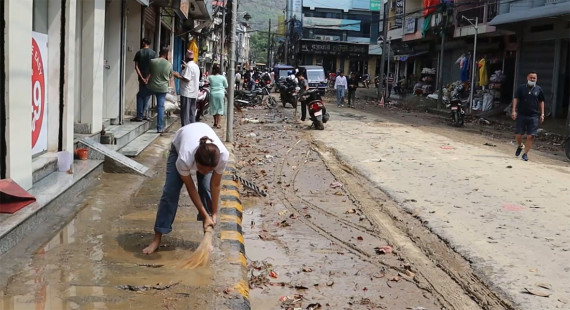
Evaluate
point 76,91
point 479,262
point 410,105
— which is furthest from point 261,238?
point 410,105

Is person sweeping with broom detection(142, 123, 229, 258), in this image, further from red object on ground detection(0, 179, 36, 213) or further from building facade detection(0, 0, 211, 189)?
building facade detection(0, 0, 211, 189)

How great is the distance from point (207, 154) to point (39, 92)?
345 cm

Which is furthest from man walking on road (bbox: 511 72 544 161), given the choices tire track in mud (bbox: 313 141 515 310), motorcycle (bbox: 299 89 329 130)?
motorcycle (bbox: 299 89 329 130)

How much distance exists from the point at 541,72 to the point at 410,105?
984 centimetres

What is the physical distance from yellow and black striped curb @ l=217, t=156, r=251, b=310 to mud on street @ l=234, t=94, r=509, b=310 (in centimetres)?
19

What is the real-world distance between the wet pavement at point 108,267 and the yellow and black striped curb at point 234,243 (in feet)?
0.40

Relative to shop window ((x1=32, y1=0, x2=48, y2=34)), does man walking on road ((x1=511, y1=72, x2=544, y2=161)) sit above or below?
below

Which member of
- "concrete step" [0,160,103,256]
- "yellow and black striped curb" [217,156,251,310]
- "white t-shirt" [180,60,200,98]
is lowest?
"yellow and black striped curb" [217,156,251,310]

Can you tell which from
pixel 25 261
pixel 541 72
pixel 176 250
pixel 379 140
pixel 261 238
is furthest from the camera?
pixel 541 72

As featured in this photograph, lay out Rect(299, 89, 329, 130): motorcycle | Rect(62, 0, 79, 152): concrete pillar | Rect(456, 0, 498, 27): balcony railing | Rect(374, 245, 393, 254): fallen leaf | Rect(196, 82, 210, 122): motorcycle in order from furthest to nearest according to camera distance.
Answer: Rect(456, 0, 498, 27): balcony railing, Rect(299, 89, 329, 130): motorcycle, Rect(196, 82, 210, 122): motorcycle, Rect(62, 0, 79, 152): concrete pillar, Rect(374, 245, 393, 254): fallen leaf

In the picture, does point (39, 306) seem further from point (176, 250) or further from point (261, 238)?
point (261, 238)

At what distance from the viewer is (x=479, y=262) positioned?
577cm

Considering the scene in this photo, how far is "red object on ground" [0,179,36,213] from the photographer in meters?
5.33

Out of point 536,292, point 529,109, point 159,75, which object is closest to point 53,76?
point 159,75
